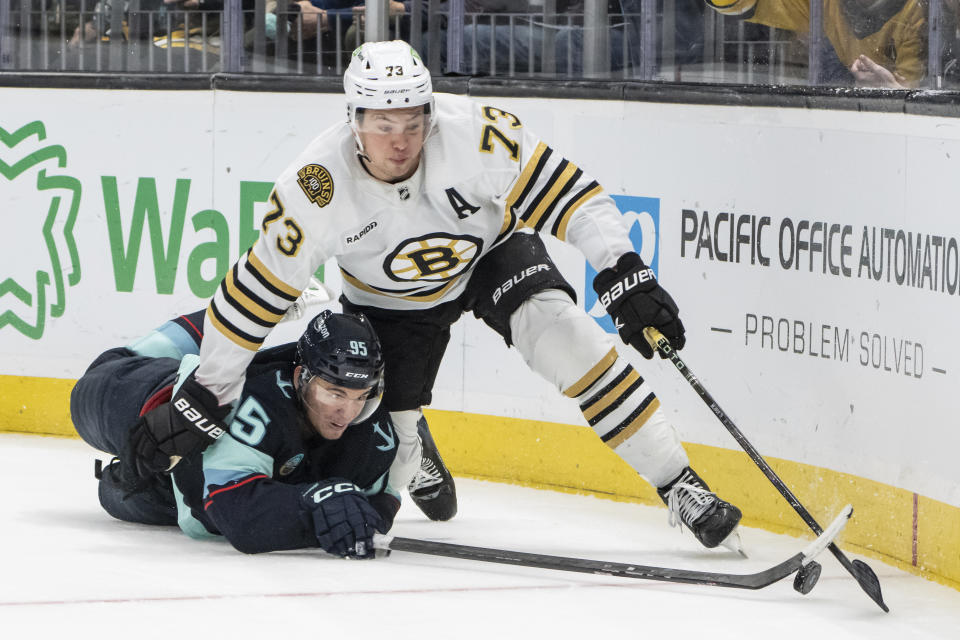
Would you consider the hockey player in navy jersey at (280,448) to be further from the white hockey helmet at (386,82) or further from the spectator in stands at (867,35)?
the spectator in stands at (867,35)

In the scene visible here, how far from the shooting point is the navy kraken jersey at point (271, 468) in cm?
364

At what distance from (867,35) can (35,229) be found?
284cm

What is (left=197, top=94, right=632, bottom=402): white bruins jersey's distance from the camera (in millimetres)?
3658

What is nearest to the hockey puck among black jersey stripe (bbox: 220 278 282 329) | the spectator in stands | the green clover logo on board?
the spectator in stands

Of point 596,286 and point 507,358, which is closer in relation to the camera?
point 596,286

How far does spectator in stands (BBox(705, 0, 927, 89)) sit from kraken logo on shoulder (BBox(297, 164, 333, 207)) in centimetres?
130

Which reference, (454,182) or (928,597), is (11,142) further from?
(928,597)

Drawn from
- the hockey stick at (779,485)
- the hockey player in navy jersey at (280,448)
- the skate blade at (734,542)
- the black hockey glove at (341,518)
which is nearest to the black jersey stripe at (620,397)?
the hockey stick at (779,485)

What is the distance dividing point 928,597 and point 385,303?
1419mm

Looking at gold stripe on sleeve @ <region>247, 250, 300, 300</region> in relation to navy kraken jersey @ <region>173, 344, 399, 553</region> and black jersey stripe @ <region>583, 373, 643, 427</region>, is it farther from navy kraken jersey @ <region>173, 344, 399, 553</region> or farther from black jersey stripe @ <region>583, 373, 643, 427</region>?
black jersey stripe @ <region>583, 373, 643, 427</region>

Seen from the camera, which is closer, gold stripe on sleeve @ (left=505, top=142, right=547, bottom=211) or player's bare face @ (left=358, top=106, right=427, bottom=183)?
player's bare face @ (left=358, top=106, right=427, bottom=183)

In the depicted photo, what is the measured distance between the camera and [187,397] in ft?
12.0

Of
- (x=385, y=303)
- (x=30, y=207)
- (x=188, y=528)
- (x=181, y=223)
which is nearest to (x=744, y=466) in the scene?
(x=385, y=303)

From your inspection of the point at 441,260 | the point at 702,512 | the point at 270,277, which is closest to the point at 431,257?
the point at 441,260
